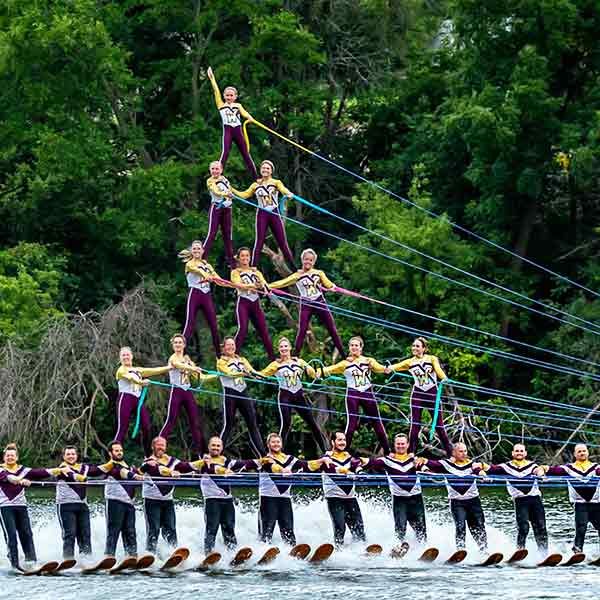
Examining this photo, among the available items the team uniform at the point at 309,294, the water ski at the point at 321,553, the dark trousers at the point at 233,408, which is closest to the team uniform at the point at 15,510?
the dark trousers at the point at 233,408

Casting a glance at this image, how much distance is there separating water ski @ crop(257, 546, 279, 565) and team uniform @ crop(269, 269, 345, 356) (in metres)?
3.06

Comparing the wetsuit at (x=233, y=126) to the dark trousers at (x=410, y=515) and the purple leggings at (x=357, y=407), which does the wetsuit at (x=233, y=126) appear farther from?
the dark trousers at (x=410, y=515)

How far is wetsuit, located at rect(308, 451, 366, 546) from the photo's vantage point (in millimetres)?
19875

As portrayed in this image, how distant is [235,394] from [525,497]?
12.6 feet

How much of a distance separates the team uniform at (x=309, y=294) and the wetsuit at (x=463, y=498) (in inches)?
121

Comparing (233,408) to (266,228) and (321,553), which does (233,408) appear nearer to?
(266,228)

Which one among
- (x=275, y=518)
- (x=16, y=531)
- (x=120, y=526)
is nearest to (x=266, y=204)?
(x=275, y=518)

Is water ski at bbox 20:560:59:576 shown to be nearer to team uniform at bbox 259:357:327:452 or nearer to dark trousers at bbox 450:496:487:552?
team uniform at bbox 259:357:327:452

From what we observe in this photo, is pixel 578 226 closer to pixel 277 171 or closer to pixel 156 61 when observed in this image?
pixel 277 171

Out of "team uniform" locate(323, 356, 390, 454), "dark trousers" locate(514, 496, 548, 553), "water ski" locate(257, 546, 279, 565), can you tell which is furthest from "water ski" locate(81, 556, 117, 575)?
"dark trousers" locate(514, 496, 548, 553)

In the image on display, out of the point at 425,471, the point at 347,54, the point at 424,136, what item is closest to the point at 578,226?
the point at 424,136

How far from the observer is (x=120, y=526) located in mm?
19781

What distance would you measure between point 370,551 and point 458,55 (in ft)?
46.1

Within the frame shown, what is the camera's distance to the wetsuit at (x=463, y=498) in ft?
64.4
